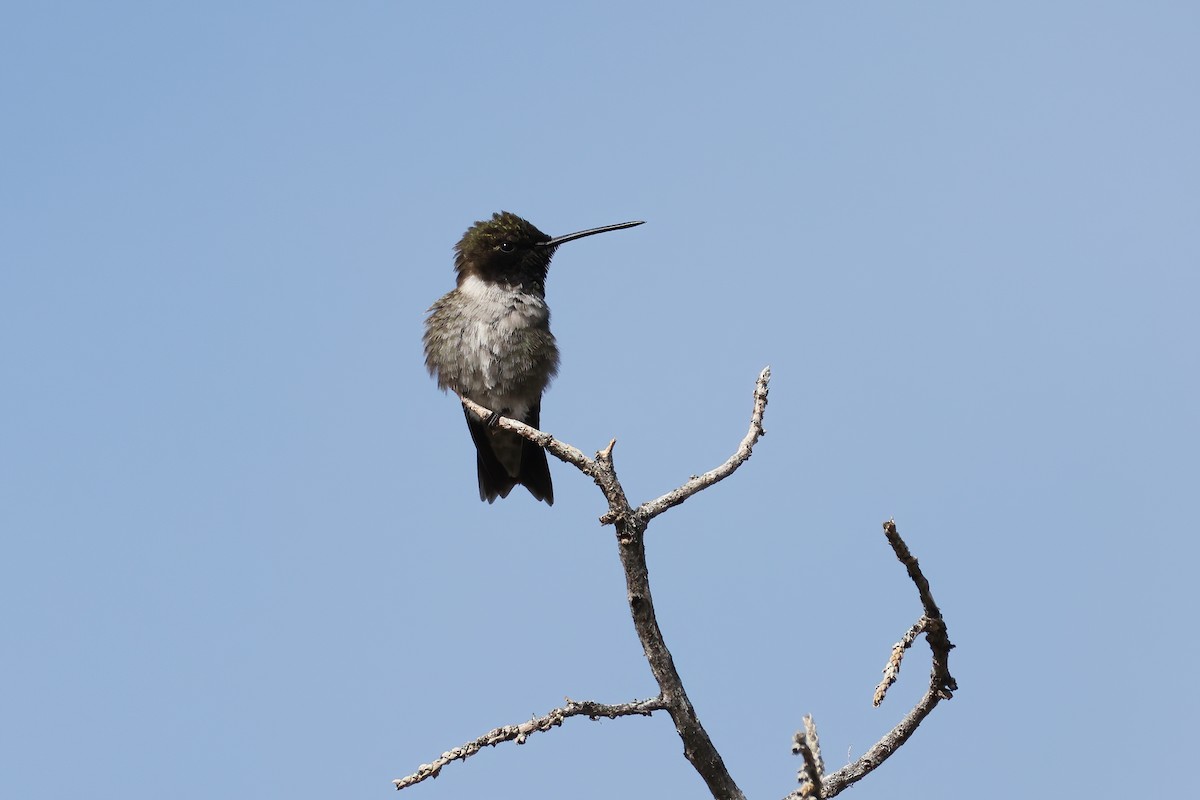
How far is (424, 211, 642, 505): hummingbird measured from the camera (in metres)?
7.01

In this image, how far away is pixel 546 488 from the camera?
718cm

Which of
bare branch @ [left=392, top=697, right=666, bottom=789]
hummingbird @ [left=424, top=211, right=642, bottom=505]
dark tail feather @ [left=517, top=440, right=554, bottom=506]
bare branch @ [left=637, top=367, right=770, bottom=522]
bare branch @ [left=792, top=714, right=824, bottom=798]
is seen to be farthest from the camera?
dark tail feather @ [left=517, top=440, right=554, bottom=506]

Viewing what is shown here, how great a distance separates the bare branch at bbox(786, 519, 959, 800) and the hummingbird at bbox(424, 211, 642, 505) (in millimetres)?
4008

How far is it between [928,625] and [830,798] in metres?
0.55

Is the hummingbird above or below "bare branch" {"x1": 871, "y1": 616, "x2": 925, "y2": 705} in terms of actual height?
above

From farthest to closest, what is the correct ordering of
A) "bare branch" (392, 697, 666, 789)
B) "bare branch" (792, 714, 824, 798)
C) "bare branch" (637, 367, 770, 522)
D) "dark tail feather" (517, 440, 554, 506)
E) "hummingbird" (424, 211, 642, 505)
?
"dark tail feather" (517, 440, 554, 506) < "hummingbird" (424, 211, 642, 505) < "bare branch" (637, 367, 770, 522) < "bare branch" (392, 697, 666, 789) < "bare branch" (792, 714, 824, 798)

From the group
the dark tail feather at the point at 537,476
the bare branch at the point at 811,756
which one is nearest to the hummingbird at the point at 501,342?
the dark tail feather at the point at 537,476

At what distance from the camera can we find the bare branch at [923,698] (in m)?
3.05

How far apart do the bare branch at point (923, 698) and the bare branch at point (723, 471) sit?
789 mm

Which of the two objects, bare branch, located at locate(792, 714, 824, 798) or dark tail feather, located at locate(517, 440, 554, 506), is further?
dark tail feather, located at locate(517, 440, 554, 506)

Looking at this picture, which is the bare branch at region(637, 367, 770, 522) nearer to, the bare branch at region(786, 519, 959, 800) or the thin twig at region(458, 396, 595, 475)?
the thin twig at region(458, 396, 595, 475)

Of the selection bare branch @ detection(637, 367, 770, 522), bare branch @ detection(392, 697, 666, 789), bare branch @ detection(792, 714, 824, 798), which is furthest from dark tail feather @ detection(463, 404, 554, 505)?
bare branch @ detection(792, 714, 824, 798)

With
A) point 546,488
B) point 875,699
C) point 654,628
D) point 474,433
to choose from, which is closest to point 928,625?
point 875,699

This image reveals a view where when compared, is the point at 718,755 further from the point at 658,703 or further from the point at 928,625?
the point at 928,625
